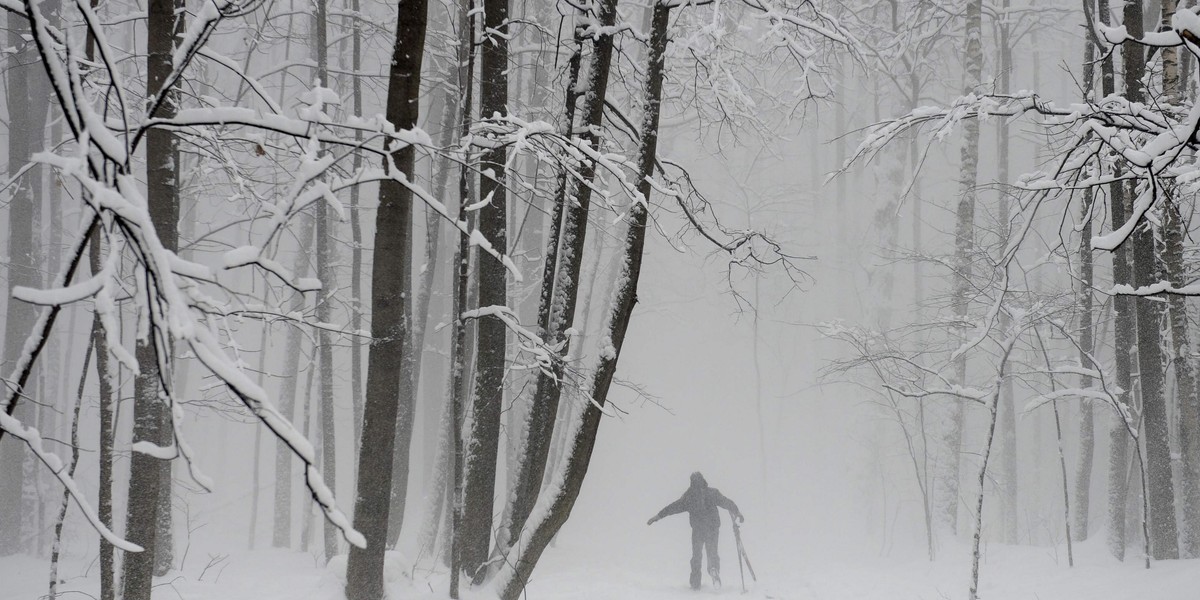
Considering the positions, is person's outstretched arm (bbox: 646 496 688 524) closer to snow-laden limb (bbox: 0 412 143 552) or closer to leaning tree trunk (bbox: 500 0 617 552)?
leaning tree trunk (bbox: 500 0 617 552)

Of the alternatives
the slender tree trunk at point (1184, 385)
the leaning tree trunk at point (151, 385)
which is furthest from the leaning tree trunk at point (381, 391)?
the slender tree trunk at point (1184, 385)

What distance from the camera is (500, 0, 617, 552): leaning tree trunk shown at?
574 cm

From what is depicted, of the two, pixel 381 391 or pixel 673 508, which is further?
pixel 673 508

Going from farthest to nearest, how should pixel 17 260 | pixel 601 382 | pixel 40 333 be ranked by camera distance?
pixel 17 260, pixel 601 382, pixel 40 333

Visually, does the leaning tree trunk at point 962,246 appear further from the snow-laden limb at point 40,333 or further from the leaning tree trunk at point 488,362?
the snow-laden limb at point 40,333

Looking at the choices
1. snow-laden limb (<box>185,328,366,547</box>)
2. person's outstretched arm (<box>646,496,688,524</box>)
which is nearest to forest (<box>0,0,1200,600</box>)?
snow-laden limb (<box>185,328,366,547</box>)

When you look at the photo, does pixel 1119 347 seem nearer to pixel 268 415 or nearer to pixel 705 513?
pixel 705 513

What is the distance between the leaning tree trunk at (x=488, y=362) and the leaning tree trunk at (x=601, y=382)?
415mm

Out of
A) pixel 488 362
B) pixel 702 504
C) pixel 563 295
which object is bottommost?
pixel 702 504

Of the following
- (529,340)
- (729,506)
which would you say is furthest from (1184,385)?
(529,340)

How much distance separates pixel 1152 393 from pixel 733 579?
7293mm

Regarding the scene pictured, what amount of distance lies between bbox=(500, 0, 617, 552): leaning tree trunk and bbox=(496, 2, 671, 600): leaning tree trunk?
1.30 feet

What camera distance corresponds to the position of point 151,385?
4.44m

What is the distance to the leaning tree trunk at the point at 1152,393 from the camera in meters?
7.00
